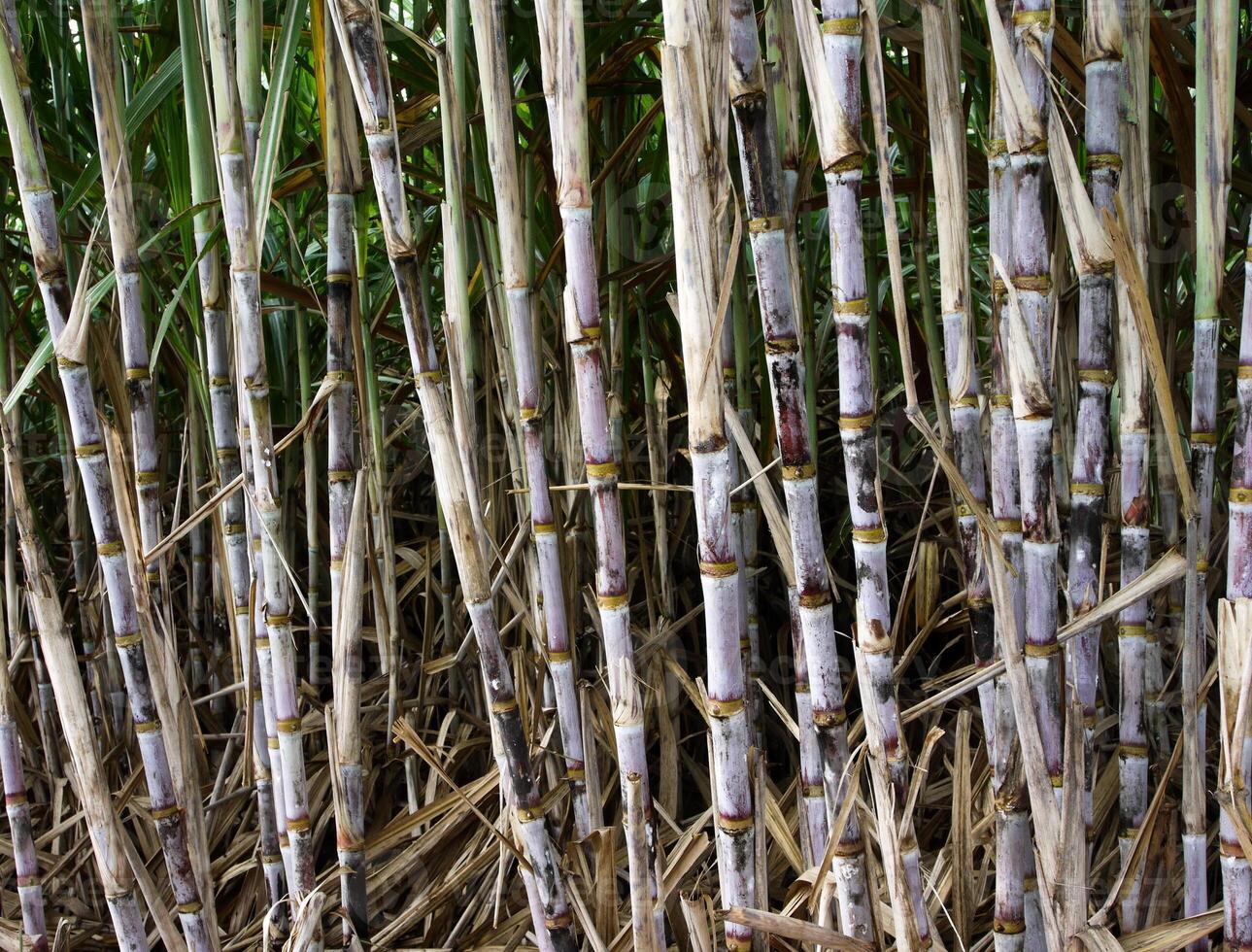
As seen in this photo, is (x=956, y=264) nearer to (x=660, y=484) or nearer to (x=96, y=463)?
(x=660, y=484)

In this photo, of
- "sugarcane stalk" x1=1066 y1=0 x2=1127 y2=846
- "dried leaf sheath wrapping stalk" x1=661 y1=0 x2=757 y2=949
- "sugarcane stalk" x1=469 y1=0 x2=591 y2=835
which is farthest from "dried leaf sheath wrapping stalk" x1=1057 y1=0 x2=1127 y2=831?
"sugarcane stalk" x1=469 y1=0 x2=591 y2=835

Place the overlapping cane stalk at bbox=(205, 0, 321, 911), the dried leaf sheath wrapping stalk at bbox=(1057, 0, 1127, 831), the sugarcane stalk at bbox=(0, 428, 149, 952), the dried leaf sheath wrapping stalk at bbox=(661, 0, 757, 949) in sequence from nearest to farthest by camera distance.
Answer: the dried leaf sheath wrapping stalk at bbox=(661, 0, 757, 949)
the dried leaf sheath wrapping stalk at bbox=(1057, 0, 1127, 831)
the overlapping cane stalk at bbox=(205, 0, 321, 911)
the sugarcane stalk at bbox=(0, 428, 149, 952)

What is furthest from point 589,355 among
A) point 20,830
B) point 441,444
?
point 20,830

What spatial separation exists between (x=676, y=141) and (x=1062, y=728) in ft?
1.64

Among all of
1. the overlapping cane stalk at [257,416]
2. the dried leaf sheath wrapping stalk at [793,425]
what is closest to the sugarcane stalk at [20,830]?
the overlapping cane stalk at [257,416]

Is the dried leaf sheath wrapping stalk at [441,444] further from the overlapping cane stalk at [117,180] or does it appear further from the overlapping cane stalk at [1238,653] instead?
the overlapping cane stalk at [1238,653]

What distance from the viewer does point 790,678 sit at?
143 cm

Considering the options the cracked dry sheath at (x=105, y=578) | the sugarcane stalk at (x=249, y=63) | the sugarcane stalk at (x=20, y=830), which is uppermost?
the sugarcane stalk at (x=249, y=63)

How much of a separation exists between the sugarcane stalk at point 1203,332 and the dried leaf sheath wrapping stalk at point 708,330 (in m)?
0.35

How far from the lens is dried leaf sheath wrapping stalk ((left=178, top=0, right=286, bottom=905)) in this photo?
94 centimetres

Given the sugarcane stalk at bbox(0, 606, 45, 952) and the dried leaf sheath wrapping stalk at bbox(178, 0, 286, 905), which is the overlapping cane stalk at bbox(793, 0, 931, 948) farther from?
the sugarcane stalk at bbox(0, 606, 45, 952)

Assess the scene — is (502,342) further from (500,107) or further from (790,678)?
(790,678)

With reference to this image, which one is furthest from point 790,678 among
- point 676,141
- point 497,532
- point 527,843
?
point 676,141

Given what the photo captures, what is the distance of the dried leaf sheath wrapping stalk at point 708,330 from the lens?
23.7 inches
